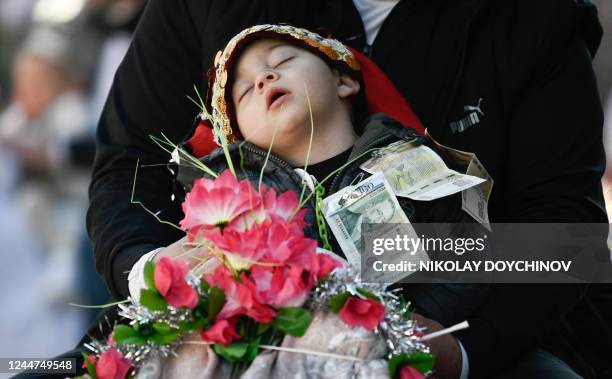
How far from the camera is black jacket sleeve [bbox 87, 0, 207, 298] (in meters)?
2.81

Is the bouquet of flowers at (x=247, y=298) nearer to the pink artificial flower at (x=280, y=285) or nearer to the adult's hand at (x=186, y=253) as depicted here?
the pink artificial flower at (x=280, y=285)

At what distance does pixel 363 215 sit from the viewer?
2.39 metres

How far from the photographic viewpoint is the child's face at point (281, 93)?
2.48 m

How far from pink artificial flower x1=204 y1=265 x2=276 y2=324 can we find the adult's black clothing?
2.12 feet

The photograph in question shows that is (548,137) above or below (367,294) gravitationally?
below

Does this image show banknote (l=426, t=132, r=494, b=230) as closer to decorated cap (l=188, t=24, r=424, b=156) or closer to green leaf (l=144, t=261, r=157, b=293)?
decorated cap (l=188, t=24, r=424, b=156)

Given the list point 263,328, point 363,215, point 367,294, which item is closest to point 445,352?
point 363,215

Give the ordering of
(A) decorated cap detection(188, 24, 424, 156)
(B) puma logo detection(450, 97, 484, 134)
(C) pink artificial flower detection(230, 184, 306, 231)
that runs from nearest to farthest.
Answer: (C) pink artificial flower detection(230, 184, 306, 231), (A) decorated cap detection(188, 24, 424, 156), (B) puma logo detection(450, 97, 484, 134)

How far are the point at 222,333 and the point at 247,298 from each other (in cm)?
7

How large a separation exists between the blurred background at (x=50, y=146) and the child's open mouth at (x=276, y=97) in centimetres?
260

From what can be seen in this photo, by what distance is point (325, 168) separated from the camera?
253cm

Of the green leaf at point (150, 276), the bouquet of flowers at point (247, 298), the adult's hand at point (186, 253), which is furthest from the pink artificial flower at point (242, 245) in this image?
the adult's hand at point (186, 253)

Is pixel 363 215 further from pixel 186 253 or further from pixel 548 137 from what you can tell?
pixel 548 137

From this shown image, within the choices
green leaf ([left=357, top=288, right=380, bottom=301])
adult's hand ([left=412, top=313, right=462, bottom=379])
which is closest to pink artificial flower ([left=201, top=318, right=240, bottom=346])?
green leaf ([left=357, top=288, right=380, bottom=301])
